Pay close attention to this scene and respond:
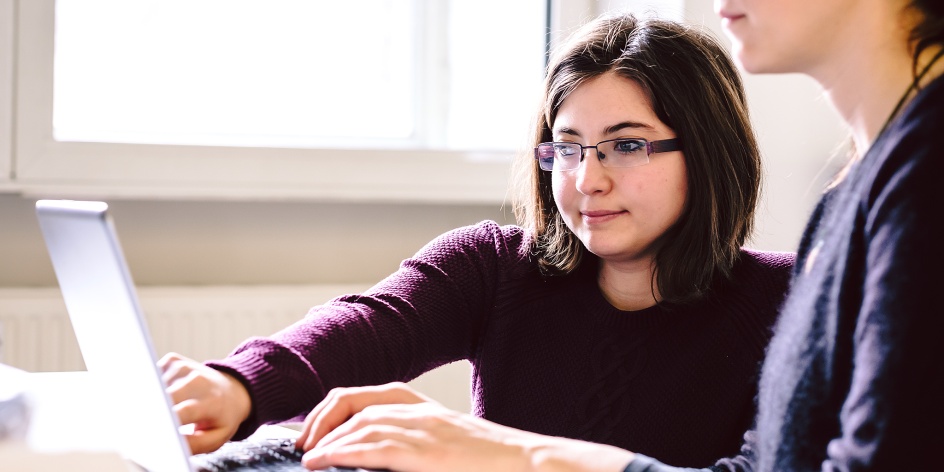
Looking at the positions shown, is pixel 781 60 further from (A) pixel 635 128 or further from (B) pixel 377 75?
(B) pixel 377 75

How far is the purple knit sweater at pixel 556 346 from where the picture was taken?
127 cm

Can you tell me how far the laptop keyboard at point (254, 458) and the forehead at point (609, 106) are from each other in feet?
1.90

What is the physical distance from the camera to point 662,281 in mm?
1323

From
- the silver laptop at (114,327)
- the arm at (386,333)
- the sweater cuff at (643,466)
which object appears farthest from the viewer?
the arm at (386,333)

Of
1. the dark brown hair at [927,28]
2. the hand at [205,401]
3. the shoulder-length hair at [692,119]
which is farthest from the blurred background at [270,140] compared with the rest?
the dark brown hair at [927,28]

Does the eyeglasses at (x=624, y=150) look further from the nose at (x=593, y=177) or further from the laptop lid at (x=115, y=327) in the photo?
the laptop lid at (x=115, y=327)

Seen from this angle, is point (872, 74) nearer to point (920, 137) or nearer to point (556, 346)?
point (920, 137)

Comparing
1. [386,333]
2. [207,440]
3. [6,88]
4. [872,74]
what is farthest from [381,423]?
[6,88]

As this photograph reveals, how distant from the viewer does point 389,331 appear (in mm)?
1312

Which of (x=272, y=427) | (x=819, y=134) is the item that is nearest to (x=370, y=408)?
(x=272, y=427)

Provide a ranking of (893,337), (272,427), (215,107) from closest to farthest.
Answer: (893,337) < (272,427) < (215,107)

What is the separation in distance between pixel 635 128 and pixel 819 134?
4.22ft

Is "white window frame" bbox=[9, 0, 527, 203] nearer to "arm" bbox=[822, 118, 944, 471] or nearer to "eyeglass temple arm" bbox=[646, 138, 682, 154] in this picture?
"eyeglass temple arm" bbox=[646, 138, 682, 154]

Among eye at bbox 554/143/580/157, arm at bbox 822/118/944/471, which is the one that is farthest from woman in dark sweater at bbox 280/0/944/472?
eye at bbox 554/143/580/157
